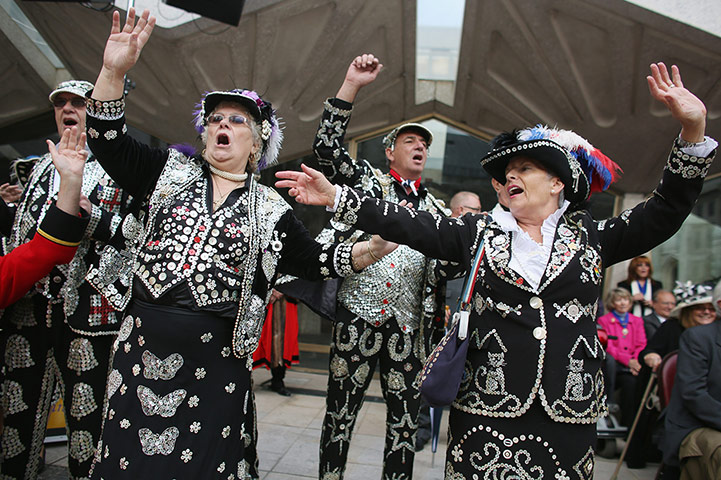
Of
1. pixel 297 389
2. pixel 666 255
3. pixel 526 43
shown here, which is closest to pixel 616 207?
pixel 666 255

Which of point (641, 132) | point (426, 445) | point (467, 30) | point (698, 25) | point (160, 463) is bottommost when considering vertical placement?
point (426, 445)

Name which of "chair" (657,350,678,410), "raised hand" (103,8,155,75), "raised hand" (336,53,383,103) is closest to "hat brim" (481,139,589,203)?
"raised hand" (336,53,383,103)

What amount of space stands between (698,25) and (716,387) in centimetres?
317

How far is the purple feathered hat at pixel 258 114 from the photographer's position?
2.30 meters

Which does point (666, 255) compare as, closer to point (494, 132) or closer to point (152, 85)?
point (494, 132)

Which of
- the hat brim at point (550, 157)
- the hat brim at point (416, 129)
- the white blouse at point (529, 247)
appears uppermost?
the hat brim at point (416, 129)

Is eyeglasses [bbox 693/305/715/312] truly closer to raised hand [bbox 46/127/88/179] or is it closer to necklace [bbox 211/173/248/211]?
necklace [bbox 211/173/248/211]

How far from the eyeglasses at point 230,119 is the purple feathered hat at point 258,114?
62 millimetres

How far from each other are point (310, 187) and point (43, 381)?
1733mm

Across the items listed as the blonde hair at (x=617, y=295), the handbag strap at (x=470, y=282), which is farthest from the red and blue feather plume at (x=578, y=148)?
the blonde hair at (x=617, y=295)

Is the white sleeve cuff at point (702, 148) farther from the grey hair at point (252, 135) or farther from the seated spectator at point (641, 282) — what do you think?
the seated spectator at point (641, 282)

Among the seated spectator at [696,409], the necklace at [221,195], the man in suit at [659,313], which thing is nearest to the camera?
the necklace at [221,195]

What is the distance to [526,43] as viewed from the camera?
5402mm

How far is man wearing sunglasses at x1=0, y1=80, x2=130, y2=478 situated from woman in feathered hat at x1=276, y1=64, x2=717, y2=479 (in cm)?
117
